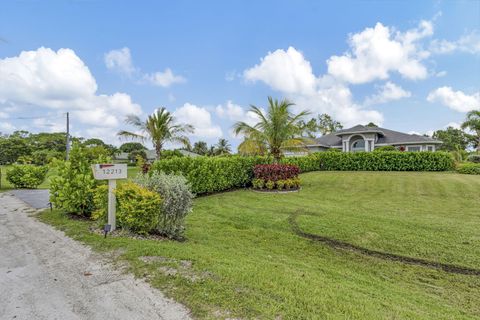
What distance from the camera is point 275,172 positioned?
12211 millimetres

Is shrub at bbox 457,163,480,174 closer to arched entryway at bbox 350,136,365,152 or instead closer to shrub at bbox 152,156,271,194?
arched entryway at bbox 350,136,365,152

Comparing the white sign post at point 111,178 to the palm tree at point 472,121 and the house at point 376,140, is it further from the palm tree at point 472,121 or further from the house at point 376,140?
the palm tree at point 472,121

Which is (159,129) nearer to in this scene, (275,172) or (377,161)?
(275,172)

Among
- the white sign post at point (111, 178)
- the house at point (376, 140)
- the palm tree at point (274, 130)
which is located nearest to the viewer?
the white sign post at point (111, 178)

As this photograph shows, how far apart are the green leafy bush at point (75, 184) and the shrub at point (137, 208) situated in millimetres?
1329

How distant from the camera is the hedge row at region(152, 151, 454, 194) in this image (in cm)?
1032

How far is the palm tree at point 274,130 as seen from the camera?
12.9 meters

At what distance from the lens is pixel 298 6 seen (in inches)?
497

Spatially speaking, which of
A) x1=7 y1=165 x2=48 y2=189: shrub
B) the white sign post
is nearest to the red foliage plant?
the white sign post

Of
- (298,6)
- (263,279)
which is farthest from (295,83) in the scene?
(263,279)

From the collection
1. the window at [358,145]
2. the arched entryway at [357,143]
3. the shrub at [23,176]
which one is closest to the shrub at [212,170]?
the shrub at [23,176]

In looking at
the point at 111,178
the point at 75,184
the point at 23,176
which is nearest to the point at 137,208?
the point at 111,178

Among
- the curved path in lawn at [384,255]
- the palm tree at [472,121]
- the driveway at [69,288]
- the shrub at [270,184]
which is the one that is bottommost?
the curved path in lawn at [384,255]

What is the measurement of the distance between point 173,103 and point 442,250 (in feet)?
53.0
